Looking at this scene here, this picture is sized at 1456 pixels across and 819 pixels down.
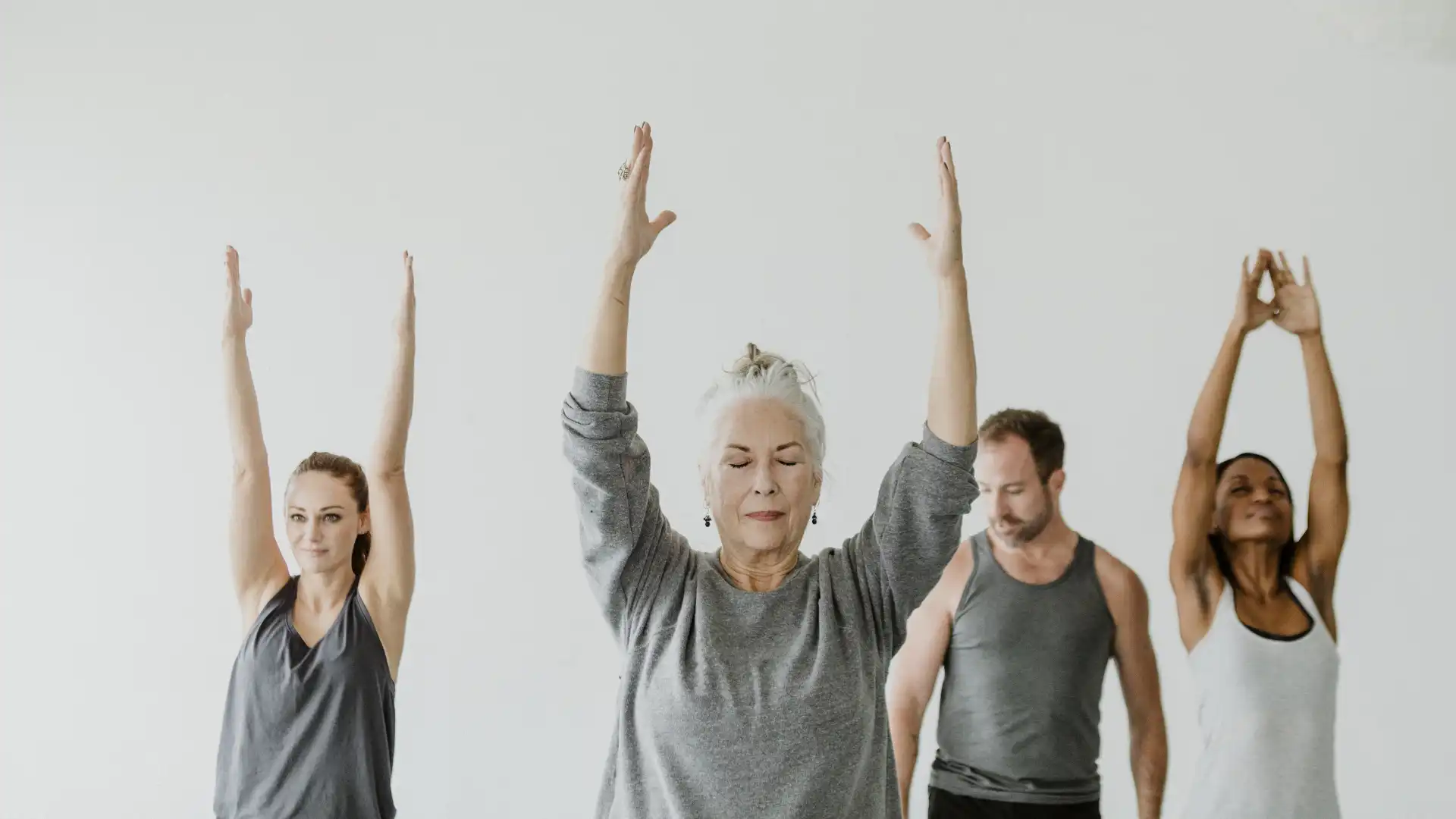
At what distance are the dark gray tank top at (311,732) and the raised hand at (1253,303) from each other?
201 cm

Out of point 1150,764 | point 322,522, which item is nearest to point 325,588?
point 322,522

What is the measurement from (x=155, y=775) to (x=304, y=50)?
197 centimetres

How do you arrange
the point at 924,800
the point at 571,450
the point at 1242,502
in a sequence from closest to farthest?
the point at 571,450, the point at 1242,502, the point at 924,800

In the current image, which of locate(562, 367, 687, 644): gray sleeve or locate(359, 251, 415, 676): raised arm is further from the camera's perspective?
locate(359, 251, 415, 676): raised arm

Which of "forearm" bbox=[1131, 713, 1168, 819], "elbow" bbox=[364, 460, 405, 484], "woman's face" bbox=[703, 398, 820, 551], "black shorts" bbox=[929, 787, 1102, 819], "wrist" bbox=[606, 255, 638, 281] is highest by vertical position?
"wrist" bbox=[606, 255, 638, 281]

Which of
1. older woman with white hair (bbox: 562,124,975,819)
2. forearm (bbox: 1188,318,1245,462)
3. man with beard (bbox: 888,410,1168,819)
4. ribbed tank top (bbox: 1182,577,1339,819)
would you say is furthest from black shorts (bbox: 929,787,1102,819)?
older woman with white hair (bbox: 562,124,975,819)

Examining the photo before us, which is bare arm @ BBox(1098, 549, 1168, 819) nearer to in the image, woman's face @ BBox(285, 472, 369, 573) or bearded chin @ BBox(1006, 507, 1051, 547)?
bearded chin @ BBox(1006, 507, 1051, 547)

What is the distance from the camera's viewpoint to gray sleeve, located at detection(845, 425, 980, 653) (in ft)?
6.23

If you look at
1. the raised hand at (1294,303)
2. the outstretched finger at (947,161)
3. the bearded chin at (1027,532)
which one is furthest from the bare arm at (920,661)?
the outstretched finger at (947,161)

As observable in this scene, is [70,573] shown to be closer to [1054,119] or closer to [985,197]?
[985,197]

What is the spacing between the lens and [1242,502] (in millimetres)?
3113

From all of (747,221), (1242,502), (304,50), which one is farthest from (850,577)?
(304,50)

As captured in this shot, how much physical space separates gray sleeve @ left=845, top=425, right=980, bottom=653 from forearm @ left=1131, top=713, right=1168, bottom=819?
1.42 metres

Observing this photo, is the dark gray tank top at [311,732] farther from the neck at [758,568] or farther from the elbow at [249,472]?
the neck at [758,568]
